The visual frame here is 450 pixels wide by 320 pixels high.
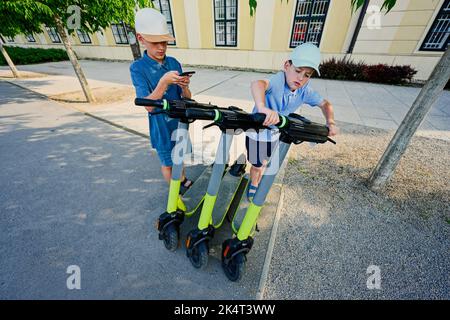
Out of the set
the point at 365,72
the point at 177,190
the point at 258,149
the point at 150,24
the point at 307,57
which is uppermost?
the point at 150,24

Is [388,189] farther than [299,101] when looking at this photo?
Yes

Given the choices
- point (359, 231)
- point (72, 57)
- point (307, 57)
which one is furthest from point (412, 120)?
point (72, 57)

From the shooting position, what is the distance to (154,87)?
199cm

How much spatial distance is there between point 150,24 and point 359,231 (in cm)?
322

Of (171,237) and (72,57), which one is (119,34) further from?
(171,237)

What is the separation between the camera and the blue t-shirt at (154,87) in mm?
1863

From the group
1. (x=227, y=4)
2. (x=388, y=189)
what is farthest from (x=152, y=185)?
(x=227, y=4)

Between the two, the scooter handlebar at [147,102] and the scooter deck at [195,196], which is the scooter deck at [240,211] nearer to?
the scooter deck at [195,196]

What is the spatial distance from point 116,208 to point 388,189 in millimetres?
4162

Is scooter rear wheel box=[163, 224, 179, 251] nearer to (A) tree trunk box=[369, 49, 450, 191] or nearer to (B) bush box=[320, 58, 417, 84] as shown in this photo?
(A) tree trunk box=[369, 49, 450, 191]

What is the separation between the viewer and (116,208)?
→ 2.75 metres

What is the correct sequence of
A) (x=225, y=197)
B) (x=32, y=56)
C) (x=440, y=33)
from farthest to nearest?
(x=32, y=56) < (x=440, y=33) < (x=225, y=197)

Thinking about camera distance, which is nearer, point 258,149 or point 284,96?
point 284,96
